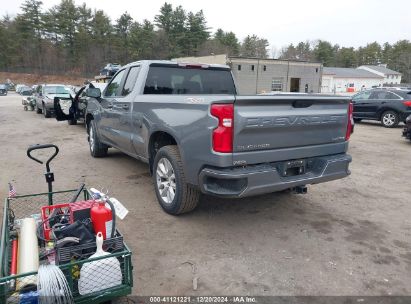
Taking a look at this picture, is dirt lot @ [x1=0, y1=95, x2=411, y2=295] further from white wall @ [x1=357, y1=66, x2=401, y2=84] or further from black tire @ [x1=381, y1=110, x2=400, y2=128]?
white wall @ [x1=357, y1=66, x2=401, y2=84]

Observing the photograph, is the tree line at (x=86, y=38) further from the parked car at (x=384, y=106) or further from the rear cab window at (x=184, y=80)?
the rear cab window at (x=184, y=80)

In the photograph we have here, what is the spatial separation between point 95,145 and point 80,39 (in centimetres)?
6923

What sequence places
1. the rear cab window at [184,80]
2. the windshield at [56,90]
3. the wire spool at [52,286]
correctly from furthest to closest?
the windshield at [56,90]
the rear cab window at [184,80]
the wire spool at [52,286]

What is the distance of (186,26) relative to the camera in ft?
241

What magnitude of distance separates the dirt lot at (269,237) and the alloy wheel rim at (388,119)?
8.29 metres

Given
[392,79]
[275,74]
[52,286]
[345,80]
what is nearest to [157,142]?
[52,286]

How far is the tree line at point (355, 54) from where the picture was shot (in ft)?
351

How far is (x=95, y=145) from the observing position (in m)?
7.47

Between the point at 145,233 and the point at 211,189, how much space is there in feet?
3.27

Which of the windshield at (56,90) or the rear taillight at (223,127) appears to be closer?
the rear taillight at (223,127)

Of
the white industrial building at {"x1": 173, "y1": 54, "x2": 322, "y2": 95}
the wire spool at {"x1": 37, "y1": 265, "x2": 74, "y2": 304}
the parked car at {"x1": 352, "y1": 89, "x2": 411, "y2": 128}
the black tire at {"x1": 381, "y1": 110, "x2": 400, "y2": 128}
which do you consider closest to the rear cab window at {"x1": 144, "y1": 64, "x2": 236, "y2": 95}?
the wire spool at {"x1": 37, "y1": 265, "x2": 74, "y2": 304}

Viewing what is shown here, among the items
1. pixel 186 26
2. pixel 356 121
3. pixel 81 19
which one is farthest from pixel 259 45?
pixel 356 121

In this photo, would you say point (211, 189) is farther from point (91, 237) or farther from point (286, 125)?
point (91, 237)

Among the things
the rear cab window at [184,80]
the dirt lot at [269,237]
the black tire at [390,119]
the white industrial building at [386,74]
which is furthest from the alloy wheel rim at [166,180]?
the white industrial building at [386,74]
